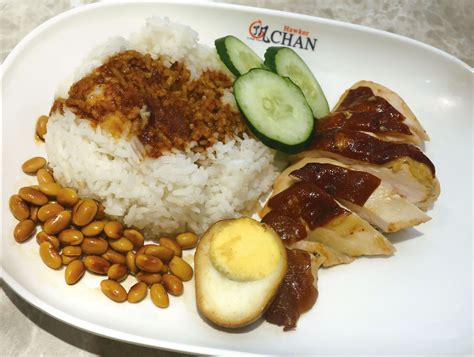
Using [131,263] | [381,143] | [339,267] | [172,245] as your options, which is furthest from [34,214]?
[381,143]

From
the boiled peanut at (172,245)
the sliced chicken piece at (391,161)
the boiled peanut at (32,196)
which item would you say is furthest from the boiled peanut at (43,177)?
the sliced chicken piece at (391,161)

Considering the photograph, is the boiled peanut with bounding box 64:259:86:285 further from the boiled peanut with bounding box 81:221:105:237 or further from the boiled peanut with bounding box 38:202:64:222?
the boiled peanut with bounding box 38:202:64:222

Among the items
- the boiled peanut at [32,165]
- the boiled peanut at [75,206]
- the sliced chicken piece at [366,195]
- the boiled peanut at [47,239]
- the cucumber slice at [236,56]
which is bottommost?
the boiled peanut at [47,239]

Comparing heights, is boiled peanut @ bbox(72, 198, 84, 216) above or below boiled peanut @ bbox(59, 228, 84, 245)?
above

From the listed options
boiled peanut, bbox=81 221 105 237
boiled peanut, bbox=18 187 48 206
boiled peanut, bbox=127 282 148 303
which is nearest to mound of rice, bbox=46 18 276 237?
boiled peanut, bbox=81 221 105 237

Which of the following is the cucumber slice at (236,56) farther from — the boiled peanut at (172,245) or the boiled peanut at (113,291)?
the boiled peanut at (113,291)
